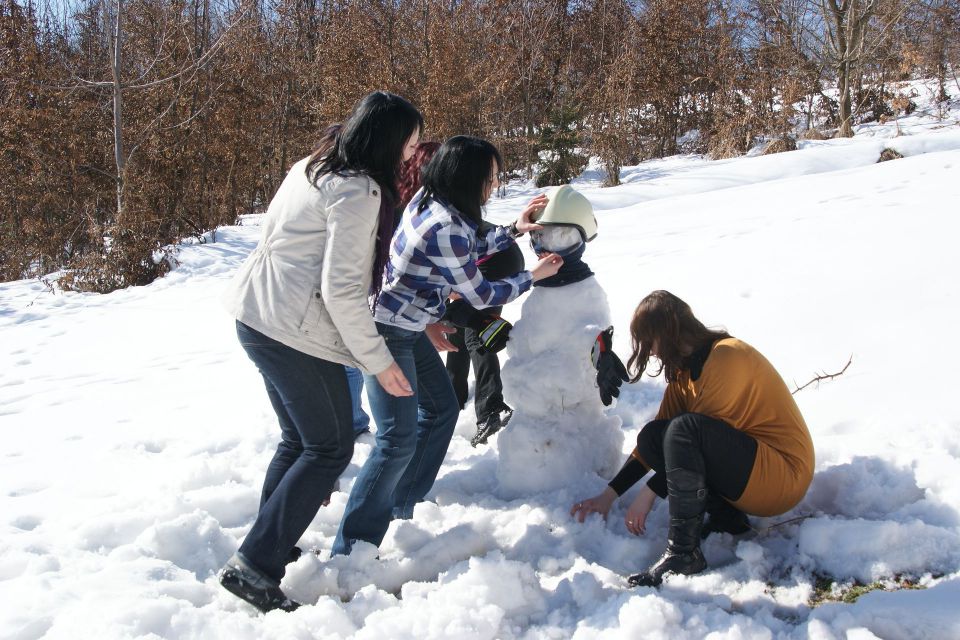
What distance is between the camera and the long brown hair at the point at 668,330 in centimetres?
241

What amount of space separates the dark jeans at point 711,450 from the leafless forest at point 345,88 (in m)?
8.52

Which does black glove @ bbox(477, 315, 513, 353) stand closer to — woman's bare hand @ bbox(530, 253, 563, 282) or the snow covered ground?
woman's bare hand @ bbox(530, 253, 563, 282)

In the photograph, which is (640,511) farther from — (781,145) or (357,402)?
(781,145)

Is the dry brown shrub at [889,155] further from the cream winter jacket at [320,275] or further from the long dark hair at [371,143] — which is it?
the cream winter jacket at [320,275]

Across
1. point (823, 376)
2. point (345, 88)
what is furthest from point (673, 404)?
point (345, 88)

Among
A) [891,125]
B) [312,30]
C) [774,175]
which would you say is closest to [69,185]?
[312,30]

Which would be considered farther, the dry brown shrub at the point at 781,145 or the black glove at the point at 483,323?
the dry brown shrub at the point at 781,145

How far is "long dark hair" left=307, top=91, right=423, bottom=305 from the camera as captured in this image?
2.13 m

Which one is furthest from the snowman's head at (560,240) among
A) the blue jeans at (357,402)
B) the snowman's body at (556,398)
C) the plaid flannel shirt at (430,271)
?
the blue jeans at (357,402)

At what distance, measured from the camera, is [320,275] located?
214 centimetres

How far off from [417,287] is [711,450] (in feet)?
3.83

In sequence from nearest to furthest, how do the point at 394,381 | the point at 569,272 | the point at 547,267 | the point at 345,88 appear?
the point at 394,381, the point at 547,267, the point at 569,272, the point at 345,88

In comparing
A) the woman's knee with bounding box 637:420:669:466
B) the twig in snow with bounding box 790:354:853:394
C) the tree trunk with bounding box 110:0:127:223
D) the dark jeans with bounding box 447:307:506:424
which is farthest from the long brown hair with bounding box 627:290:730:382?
the tree trunk with bounding box 110:0:127:223

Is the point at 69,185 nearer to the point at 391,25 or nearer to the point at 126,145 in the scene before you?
the point at 126,145
